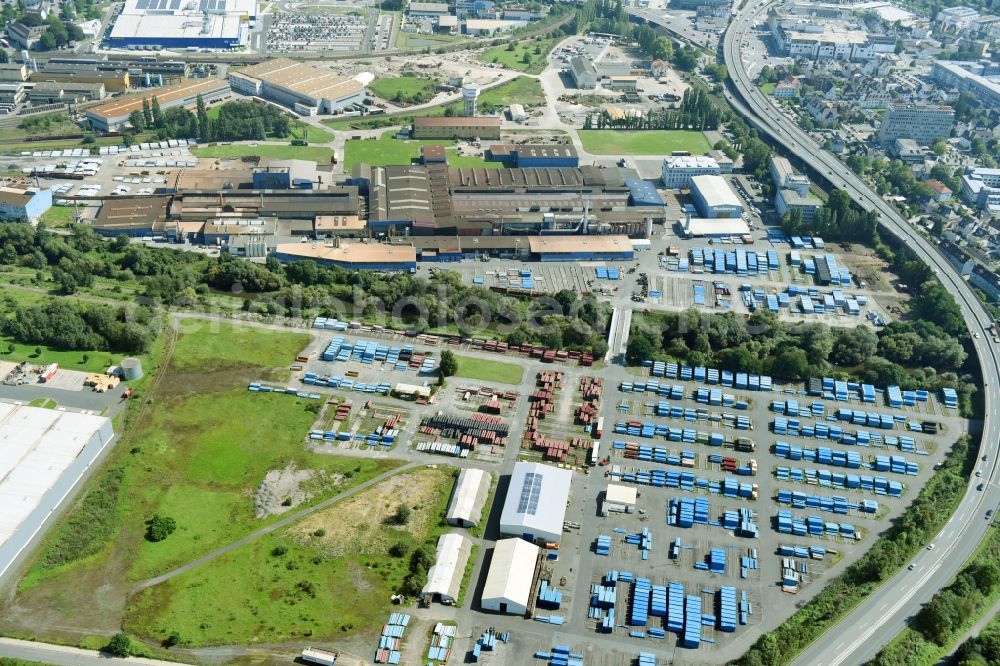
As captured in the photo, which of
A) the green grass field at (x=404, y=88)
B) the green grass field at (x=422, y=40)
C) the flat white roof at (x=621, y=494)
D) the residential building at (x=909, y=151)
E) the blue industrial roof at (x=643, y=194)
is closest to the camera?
the flat white roof at (x=621, y=494)

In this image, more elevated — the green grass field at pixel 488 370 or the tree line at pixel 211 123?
the tree line at pixel 211 123

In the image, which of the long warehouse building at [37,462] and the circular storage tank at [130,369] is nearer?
the long warehouse building at [37,462]

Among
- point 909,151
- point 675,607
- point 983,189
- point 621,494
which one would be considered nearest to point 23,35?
point 621,494

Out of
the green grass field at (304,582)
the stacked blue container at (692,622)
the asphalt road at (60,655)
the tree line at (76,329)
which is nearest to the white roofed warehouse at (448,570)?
the green grass field at (304,582)

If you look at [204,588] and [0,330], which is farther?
[0,330]

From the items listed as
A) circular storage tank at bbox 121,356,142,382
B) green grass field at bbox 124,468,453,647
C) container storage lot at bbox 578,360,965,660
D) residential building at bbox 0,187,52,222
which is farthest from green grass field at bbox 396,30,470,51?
green grass field at bbox 124,468,453,647

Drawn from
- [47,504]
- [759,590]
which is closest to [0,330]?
[47,504]

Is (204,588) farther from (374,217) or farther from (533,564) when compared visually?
(374,217)

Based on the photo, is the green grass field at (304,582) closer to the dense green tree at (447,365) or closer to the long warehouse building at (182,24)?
the dense green tree at (447,365)
